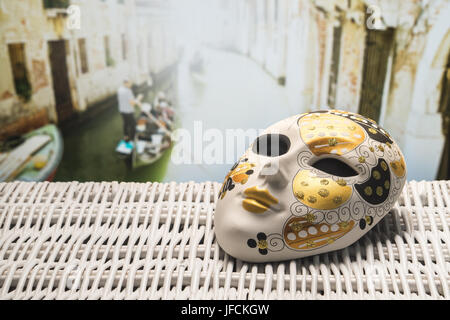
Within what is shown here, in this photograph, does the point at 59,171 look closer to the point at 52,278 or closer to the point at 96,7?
the point at 96,7

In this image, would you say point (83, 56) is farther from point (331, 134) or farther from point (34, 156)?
point (331, 134)

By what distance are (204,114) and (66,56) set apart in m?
0.46

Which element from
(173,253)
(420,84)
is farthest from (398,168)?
(420,84)

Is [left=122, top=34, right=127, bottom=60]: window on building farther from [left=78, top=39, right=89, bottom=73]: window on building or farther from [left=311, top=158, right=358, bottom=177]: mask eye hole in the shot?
[left=311, top=158, right=358, bottom=177]: mask eye hole

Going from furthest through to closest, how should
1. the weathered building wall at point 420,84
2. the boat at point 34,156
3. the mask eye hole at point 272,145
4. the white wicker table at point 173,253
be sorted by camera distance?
the boat at point 34,156 < the weathered building wall at point 420,84 < the mask eye hole at point 272,145 < the white wicker table at point 173,253

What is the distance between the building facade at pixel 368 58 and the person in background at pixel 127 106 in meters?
0.36

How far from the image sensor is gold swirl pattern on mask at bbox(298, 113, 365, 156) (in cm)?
74

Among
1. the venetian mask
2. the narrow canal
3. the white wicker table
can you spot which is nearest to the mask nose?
the venetian mask

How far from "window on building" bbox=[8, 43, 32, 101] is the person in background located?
0.27m

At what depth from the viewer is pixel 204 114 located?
54.1 inches

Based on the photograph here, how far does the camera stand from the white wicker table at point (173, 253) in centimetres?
68

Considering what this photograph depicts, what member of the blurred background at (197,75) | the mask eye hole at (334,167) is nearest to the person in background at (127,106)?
the blurred background at (197,75)

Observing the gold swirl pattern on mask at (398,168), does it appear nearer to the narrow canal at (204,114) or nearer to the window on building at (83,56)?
the narrow canal at (204,114)

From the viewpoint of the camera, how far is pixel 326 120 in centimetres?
79
